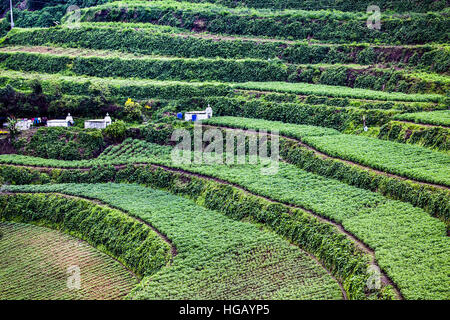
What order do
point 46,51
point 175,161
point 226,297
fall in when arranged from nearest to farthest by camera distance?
1. point 226,297
2. point 175,161
3. point 46,51

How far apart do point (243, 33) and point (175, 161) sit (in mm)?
23498

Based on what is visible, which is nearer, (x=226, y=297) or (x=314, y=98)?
Answer: (x=226, y=297)

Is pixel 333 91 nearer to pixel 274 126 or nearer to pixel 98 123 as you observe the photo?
pixel 274 126

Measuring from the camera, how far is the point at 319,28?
206 feet

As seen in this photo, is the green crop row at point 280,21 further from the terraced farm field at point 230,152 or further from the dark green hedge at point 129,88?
the dark green hedge at point 129,88

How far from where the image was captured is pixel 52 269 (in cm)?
3797

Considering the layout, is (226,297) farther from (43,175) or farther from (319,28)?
(319,28)

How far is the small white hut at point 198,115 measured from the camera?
54.0 m

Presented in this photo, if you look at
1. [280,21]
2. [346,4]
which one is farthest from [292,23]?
[346,4]

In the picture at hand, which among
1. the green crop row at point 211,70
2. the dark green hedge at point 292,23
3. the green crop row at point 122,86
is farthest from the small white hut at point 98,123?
the dark green hedge at point 292,23

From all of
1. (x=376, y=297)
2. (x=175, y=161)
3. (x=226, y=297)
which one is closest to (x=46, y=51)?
(x=175, y=161)

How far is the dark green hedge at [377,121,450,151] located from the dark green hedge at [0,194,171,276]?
17929 millimetres

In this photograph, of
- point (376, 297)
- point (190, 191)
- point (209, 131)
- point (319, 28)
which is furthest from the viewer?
point (319, 28)

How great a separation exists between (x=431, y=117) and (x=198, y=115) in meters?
19.4
